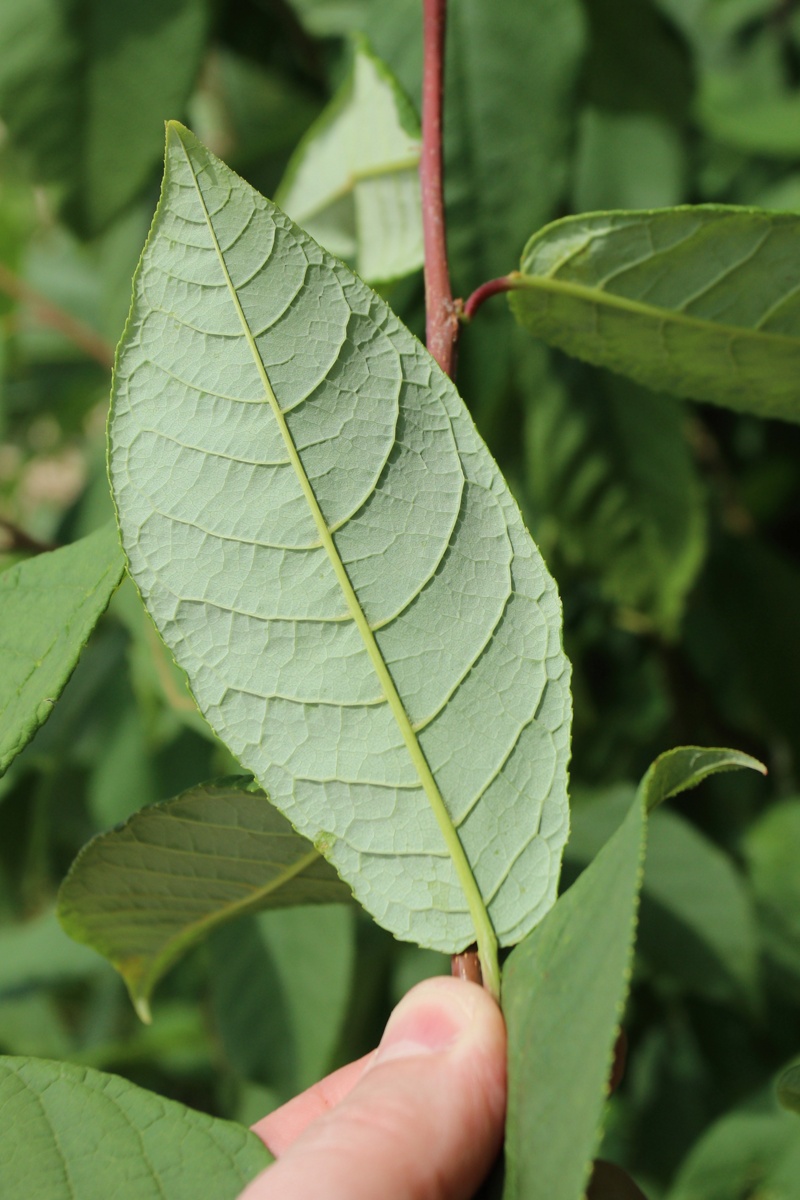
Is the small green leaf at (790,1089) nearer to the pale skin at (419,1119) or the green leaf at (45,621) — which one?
the pale skin at (419,1119)

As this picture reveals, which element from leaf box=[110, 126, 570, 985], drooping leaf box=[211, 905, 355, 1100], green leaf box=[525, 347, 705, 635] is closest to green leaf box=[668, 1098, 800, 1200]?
drooping leaf box=[211, 905, 355, 1100]

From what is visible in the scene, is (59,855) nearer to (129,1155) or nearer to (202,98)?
(202,98)

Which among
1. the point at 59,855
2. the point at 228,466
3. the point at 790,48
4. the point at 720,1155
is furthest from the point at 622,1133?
the point at 790,48

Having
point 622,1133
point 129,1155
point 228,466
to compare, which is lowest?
point 622,1133

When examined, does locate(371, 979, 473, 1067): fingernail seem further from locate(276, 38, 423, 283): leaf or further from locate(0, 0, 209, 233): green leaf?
locate(0, 0, 209, 233): green leaf

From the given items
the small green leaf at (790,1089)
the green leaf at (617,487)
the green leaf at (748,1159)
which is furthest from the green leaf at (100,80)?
the green leaf at (748,1159)

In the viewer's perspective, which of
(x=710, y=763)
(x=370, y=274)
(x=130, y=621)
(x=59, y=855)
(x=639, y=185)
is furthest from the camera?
(x=59, y=855)

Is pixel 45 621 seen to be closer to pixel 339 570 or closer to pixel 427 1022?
pixel 339 570
